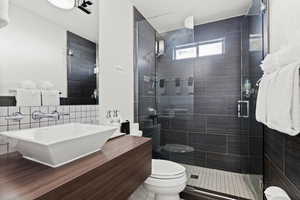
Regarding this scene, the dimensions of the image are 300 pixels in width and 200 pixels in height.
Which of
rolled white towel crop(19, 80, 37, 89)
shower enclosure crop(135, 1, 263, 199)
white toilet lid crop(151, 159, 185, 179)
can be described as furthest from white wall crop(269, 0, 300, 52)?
rolled white towel crop(19, 80, 37, 89)

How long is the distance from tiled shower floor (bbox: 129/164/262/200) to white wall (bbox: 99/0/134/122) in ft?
3.15

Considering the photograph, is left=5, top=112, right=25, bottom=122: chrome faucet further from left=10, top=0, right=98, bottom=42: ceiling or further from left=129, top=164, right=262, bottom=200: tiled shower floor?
left=129, top=164, right=262, bottom=200: tiled shower floor

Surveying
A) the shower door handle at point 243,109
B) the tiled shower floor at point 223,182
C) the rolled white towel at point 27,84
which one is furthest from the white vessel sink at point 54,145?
the shower door handle at point 243,109

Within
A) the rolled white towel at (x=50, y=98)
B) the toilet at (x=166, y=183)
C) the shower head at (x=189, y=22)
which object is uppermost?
the shower head at (x=189, y=22)

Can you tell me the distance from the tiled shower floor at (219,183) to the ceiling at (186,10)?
233 cm

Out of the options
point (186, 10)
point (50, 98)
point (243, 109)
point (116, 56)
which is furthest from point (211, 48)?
point (50, 98)

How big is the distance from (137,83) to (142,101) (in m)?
0.30

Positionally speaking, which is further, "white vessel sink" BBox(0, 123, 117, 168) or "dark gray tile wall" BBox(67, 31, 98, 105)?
"dark gray tile wall" BBox(67, 31, 98, 105)

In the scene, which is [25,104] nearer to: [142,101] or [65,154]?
[65,154]

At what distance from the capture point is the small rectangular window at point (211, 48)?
2.49 m

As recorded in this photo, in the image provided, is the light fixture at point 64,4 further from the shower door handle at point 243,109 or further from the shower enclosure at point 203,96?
the shower door handle at point 243,109

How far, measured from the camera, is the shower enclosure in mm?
2191

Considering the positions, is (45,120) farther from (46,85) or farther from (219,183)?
(219,183)

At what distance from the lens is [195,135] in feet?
8.53
